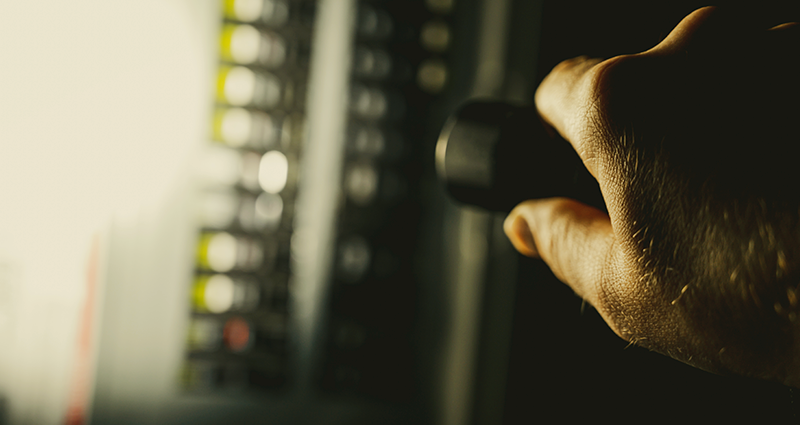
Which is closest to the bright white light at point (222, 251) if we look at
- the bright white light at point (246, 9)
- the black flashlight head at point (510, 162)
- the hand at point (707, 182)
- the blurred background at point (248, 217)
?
the blurred background at point (248, 217)

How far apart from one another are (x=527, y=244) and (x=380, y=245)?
0.68m

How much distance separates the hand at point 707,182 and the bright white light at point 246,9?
2.87ft

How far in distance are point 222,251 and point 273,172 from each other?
200mm

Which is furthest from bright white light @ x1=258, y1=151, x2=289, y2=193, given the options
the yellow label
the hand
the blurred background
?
the hand

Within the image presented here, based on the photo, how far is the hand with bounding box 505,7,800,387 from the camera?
0.23 metres

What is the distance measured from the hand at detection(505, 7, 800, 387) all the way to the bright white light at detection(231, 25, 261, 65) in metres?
0.85

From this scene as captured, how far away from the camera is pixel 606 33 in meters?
0.40

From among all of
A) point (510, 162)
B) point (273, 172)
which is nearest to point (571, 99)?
point (510, 162)

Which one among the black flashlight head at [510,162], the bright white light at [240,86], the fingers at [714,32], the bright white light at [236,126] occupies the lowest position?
the black flashlight head at [510,162]

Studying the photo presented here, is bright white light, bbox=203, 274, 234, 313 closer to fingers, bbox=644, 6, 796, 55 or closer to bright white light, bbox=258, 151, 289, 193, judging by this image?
bright white light, bbox=258, 151, 289, 193

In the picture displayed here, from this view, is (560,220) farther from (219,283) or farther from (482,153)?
(219,283)

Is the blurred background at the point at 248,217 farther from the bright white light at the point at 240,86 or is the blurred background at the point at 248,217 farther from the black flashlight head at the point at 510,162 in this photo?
the black flashlight head at the point at 510,162

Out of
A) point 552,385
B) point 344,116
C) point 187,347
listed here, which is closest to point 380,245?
point 344,116

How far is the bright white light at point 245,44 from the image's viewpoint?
100cm
